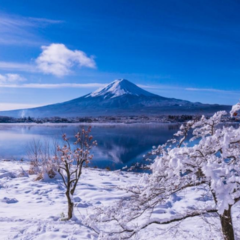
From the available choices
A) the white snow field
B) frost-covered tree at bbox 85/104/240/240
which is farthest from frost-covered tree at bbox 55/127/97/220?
frost-covered tree at bbox 85/104/240/240

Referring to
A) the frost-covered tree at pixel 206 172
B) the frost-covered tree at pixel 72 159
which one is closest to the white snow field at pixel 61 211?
the frost-covered tree at pixel 72 159

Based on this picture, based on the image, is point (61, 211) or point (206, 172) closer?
point (206, 172)

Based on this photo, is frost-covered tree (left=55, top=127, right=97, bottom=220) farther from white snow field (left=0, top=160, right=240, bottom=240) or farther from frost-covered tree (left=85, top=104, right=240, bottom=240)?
frost-covered tree (left=85, top=104, right=240, bottom=240)

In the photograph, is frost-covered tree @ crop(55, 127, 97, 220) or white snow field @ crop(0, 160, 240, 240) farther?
frost-covered tree @ crop(55, 127, 97, 220)

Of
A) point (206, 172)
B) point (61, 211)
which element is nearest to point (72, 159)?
point (61, 211)

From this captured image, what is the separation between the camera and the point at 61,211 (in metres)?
5.23

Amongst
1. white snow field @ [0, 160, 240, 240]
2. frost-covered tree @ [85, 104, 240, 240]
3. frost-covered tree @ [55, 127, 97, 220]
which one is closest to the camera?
frost-covered tree @ [85, 104, 240, 240]

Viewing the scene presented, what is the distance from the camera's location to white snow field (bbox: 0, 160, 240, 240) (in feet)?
13.2

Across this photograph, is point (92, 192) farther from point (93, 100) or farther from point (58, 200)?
point (93, 100)

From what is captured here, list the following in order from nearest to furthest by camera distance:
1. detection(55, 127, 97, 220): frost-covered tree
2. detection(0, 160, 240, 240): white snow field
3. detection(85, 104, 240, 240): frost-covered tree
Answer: detection(85, 104, 240, 240): frost-covered tree → detection(0, 160, 240, 240): white snow field → detection(55, 127, 97, 220): frost-covered tree

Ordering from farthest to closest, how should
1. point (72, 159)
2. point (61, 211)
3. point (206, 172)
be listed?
1. point (72, 159)
2. point (61, 211)
3. point (206, 172)

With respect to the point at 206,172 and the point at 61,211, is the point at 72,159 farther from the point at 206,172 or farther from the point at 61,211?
the point at 206,172

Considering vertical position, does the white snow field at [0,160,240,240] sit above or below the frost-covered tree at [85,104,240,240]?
below

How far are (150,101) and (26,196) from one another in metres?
171
